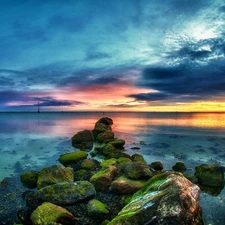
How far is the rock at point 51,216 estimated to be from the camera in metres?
8.59

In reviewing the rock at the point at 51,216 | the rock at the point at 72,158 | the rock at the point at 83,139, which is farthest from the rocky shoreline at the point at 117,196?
the rock at the point at 83,139

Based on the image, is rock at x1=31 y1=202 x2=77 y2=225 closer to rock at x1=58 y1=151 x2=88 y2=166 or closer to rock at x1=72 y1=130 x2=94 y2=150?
rock at x1=58 y1=151 x2=88 y2=166

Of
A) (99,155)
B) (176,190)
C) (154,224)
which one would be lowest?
(99,155)

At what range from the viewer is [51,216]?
28.5ft

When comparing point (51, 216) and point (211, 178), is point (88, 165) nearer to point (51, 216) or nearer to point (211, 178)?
point (51, 216)

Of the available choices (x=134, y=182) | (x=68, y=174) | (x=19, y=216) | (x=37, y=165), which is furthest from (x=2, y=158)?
(x=134, y=182)

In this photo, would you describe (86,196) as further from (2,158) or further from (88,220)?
(2,158)

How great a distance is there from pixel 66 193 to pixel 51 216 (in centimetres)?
232

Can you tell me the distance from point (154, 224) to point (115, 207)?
542 centimetres

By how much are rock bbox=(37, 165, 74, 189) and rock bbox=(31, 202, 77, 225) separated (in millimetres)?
3783

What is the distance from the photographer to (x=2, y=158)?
78.4 ft

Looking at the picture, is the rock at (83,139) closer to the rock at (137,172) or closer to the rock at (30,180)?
the rock at (30,180)

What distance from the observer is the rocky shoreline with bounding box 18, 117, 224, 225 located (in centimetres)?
624

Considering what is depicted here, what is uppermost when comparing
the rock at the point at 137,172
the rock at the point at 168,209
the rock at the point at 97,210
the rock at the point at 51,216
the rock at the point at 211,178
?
the rock at the point at 168,209
